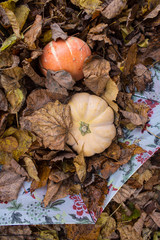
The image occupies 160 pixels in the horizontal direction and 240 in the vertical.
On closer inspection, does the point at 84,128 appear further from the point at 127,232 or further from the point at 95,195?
the point at 127,232

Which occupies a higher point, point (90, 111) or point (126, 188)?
point (90, 111)

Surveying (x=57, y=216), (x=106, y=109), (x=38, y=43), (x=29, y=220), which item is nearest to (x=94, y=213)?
(x=57, y=216)

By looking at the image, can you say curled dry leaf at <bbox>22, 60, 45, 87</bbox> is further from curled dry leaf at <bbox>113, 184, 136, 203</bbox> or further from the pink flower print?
curled dry leaf at <bbox>113, 184, 136, 203</bbox>

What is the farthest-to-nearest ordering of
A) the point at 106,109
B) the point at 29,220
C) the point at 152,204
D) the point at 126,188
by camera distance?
the point at 152,204 < the point at 126,188 < the point at 106,109 < the point at 29,220

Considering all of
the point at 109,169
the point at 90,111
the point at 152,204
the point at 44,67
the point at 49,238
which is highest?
the point at 44,67

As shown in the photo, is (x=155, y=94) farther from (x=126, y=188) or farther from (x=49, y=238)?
(x=49, y=238)
